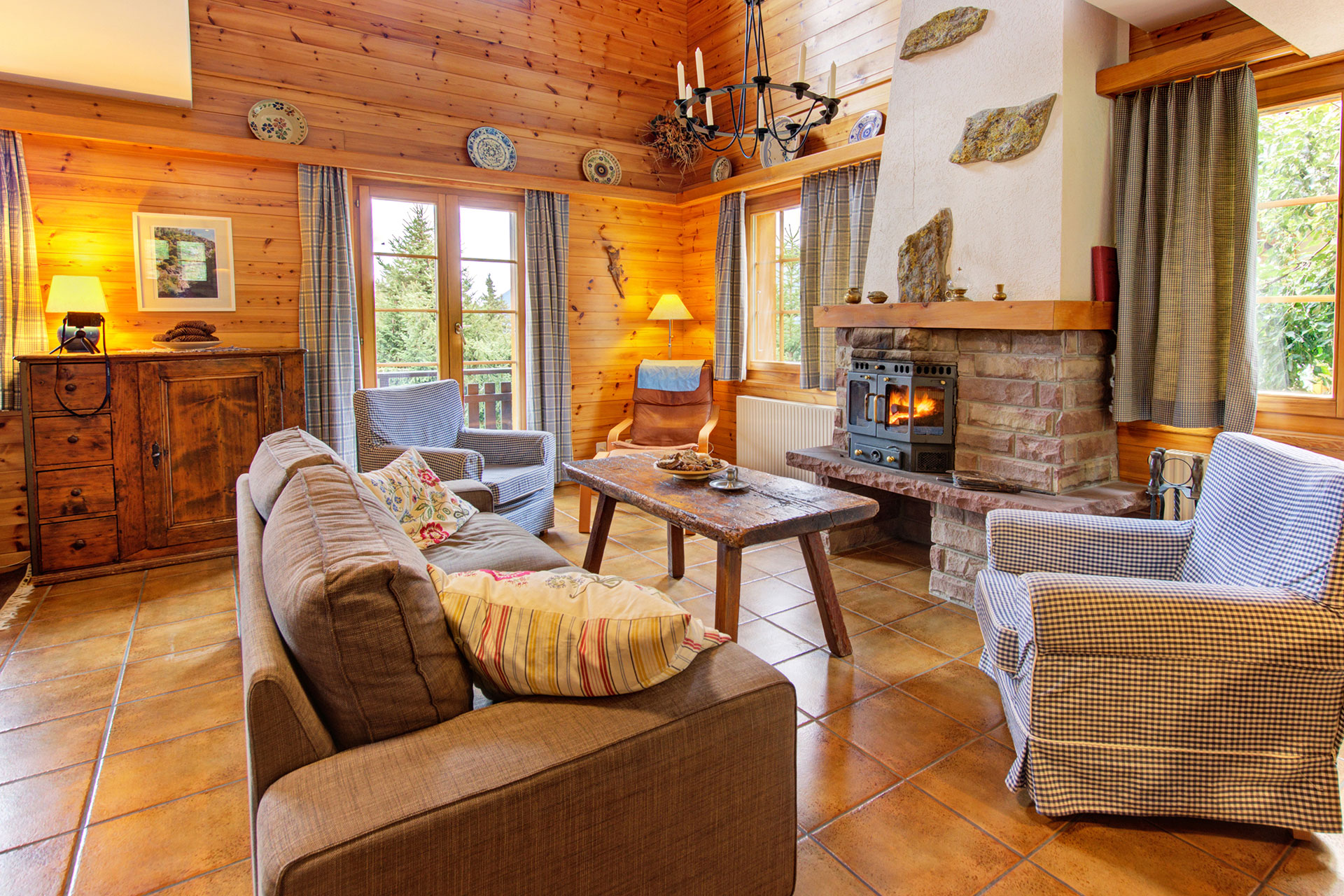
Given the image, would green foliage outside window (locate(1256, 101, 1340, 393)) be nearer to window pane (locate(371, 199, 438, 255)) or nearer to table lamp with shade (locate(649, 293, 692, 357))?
table lamp with shade (locate(649, 293, 692, 357))

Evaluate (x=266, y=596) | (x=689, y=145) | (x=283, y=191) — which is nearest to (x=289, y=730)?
(x=266, y=596)

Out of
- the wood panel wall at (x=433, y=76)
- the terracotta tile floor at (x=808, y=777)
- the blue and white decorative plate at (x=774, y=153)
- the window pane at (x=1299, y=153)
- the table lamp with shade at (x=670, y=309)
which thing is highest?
the wood panel wall at (x=433, y=76)

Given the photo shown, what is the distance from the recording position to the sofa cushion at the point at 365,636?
3.51ft

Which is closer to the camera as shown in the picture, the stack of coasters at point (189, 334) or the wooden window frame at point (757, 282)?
the stack of coasters at point (189, 334)

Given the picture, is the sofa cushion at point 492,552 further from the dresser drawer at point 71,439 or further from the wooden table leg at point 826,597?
the dresser drawer at point 71,439

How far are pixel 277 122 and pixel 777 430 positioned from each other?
353cm

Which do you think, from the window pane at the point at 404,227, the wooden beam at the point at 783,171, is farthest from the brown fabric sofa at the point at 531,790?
the window pane at the point at 404,227

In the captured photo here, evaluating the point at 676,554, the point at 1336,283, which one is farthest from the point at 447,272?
the point at 1336,283

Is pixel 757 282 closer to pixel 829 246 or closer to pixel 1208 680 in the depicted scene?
pixel 829 246

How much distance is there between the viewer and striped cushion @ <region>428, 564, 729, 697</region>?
1185 millimetres

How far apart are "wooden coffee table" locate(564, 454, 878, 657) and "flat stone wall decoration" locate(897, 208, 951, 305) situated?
3.92 feet

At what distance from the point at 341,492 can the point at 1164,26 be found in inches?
140

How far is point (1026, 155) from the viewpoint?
9.96 ft

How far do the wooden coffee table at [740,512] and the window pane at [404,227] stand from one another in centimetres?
253
